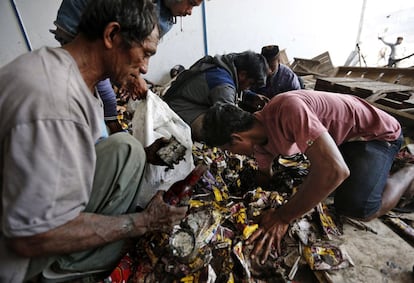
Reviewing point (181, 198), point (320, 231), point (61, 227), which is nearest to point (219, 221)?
point (181, 198)

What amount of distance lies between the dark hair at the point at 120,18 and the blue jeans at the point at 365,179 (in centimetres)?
153

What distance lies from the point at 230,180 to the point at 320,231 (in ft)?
2.41

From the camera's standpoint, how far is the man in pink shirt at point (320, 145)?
4.12 ft

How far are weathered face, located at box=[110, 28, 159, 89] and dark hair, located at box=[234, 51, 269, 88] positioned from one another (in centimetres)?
144

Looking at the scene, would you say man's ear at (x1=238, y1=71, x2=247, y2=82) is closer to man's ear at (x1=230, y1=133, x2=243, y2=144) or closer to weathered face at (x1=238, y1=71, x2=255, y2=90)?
weathered face at (x1=238, y1=71, x2=255, y2=90)

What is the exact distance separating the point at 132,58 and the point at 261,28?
18.9 feet

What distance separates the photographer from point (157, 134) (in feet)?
5.39

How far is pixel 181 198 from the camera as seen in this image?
133 centimetres

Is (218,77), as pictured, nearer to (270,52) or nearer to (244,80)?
(244,80)

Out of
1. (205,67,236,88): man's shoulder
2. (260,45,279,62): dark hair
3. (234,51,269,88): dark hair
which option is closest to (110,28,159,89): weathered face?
(205,67,236,88): man's shoulder

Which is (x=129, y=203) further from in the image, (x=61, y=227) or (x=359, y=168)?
(x=359, y=168)

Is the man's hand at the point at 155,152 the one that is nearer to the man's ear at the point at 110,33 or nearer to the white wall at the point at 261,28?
the man's ear at the point at 110,33

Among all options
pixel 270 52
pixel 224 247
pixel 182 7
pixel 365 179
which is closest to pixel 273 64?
pixel 270 52

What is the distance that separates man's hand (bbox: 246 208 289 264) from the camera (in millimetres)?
1346
